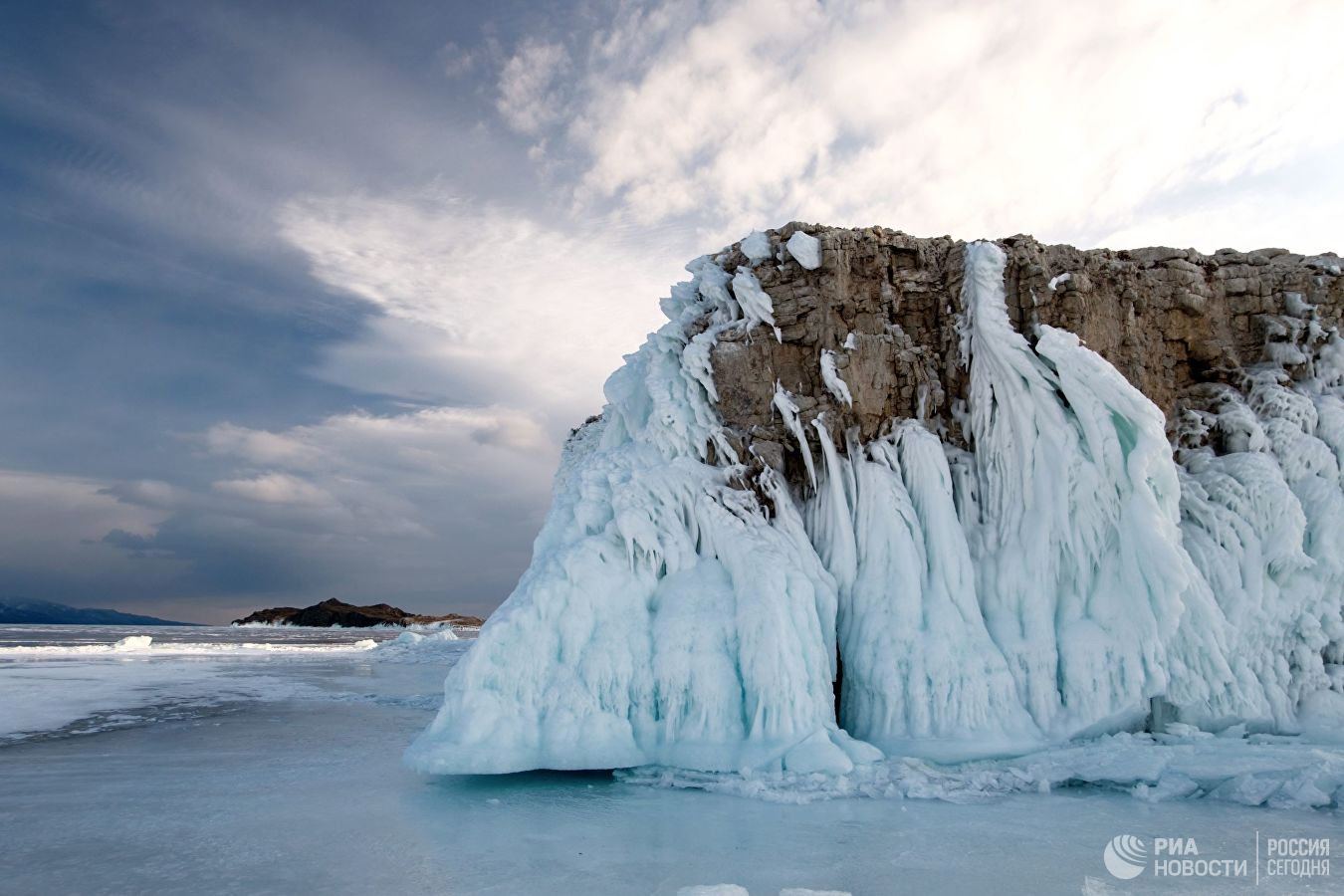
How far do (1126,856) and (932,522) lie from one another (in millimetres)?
6220

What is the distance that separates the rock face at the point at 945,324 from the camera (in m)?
13.8

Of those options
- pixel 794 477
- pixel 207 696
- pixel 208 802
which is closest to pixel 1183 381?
pixel 794 477

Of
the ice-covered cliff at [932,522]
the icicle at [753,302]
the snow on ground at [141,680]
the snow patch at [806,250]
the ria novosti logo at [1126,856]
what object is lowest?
the snow on ground at [141,680]

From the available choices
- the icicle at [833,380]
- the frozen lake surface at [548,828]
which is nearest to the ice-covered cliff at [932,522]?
the icicle at [833,380]

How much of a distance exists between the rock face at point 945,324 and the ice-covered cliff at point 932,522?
52mm

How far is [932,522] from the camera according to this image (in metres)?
13.1

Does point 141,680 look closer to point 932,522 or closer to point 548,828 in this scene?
point 548,828

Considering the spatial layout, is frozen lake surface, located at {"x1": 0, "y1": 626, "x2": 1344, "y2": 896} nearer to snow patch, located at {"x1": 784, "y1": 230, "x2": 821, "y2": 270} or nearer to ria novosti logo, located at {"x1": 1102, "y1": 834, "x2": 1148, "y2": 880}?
ria novosti logo, located at {"x1": 1102, "y1": 834, "x2": 1148, "y2": 880}

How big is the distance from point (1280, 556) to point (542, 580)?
11859 mm

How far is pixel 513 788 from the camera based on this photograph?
408 inches

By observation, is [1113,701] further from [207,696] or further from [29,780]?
[207,696]

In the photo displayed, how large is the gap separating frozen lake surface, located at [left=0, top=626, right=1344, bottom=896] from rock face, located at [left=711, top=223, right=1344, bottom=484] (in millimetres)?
6090

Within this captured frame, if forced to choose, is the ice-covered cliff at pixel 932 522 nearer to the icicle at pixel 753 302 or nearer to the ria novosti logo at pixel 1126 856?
the icicle at pixel 753 302

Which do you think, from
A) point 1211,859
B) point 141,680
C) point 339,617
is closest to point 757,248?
point 1211,859
